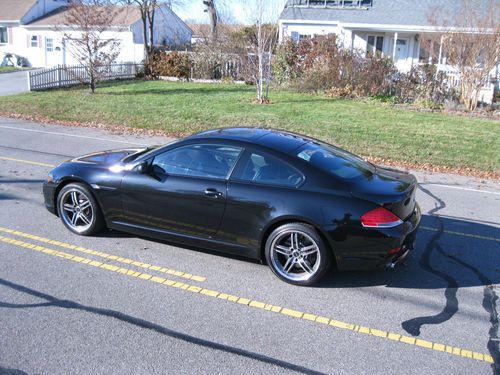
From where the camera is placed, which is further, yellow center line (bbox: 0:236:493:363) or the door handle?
the door handle

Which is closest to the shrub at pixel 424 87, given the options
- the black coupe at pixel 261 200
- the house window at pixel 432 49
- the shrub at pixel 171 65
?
the house window at pixel 432 49

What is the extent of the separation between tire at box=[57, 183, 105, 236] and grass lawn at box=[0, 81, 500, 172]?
7730 millimetres

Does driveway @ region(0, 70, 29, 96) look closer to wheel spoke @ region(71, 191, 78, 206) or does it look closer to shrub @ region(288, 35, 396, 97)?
shrub @ region(288, 35, 396, 97)

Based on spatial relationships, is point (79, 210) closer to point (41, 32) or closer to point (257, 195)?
point (257, 195)

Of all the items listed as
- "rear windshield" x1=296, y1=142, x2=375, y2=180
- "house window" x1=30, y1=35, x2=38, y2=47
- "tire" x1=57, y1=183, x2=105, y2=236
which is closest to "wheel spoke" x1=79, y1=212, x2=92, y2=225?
"tire" x1=57, y1=183, x2=105, y2=236

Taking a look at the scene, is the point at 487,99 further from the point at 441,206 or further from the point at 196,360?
the point at 196,360

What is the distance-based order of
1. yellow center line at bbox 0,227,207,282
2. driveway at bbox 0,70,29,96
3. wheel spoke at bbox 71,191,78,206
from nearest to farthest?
yellow center line at bbox 0,227,207,282 < wheel spoke at bbox 71,191,78,206 < driveway at bbox 0,70,29,96

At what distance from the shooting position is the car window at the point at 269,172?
5.08m

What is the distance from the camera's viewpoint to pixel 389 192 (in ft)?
16.5

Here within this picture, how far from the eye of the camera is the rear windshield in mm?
5184

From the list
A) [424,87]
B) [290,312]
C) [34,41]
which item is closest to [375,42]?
[424,87]

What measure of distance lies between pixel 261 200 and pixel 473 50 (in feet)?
47.7

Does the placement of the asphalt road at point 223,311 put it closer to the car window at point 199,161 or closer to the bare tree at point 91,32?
the car window at point 199,161

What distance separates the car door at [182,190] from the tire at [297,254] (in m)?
0.67
